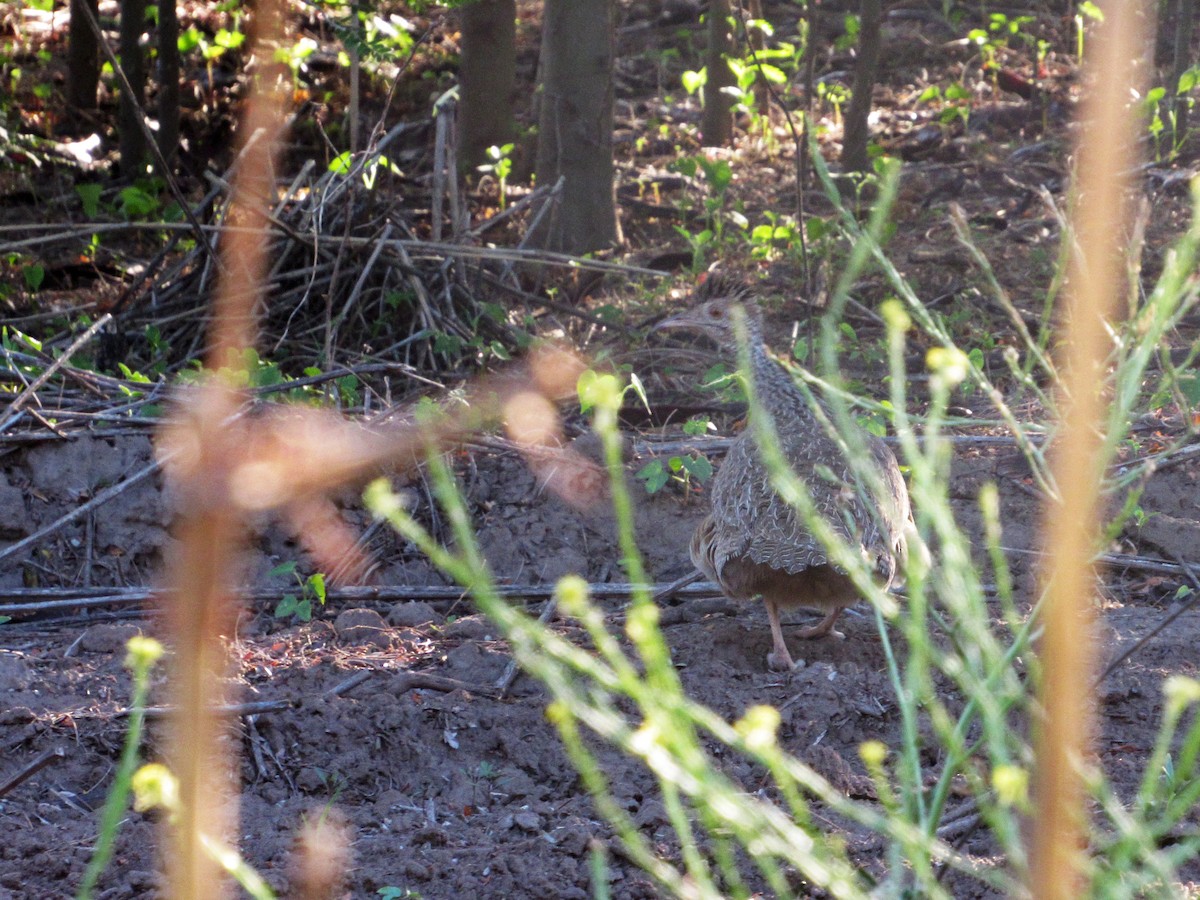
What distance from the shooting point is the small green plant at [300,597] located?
5.86 metres

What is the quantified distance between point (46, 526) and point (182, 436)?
0.74 meters

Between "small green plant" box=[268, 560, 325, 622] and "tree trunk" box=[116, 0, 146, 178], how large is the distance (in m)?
6.80

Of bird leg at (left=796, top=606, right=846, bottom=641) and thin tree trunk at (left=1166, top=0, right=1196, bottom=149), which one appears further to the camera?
thin tree trunk at (left=1166, top=0, right=1196, bottom=149)

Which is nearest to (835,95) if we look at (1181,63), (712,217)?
(712,217)

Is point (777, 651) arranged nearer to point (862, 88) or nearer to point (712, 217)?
point (712, 217)

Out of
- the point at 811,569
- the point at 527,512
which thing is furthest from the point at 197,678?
the point at 527,512

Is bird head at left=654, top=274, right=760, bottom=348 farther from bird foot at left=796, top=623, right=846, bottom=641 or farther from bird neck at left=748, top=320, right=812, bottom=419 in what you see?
bird foot at left=796, top=623, right=846, bottom=641

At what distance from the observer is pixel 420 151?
13.2 metres

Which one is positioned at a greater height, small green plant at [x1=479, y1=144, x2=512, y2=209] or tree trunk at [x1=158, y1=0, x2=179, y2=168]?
tree trunk at [x1=158, y1=0, x2=179, y2=168]

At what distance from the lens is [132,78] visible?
1202cm

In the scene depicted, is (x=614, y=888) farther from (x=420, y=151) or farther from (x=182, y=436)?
(x=420, y=151)

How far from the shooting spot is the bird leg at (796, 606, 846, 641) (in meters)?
5.81

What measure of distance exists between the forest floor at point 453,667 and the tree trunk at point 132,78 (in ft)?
16.4

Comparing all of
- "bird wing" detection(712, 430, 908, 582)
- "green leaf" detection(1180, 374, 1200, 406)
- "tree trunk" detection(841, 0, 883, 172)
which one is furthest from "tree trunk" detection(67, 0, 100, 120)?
"green leaf" detection(1180, 374, 1200, 406)
